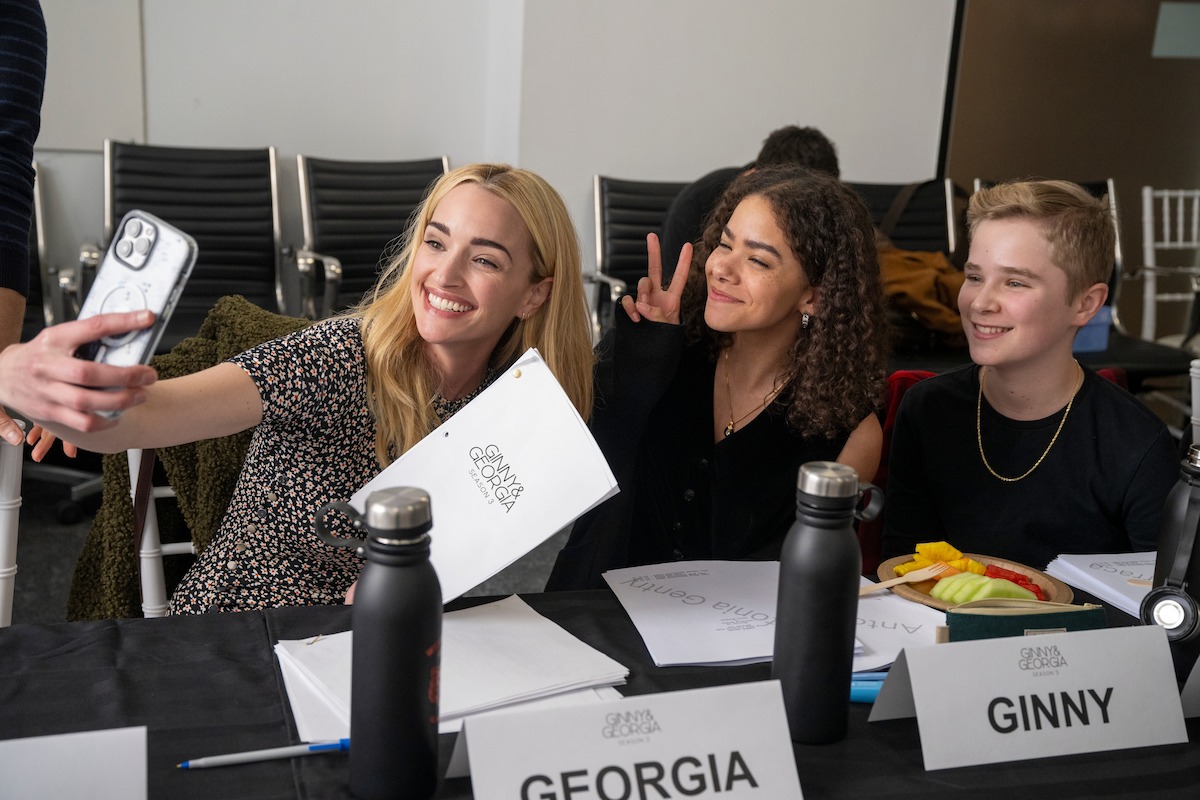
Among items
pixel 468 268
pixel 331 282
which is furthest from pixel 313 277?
pixel 468 268

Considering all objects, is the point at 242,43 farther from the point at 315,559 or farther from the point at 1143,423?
the point at 1143,423

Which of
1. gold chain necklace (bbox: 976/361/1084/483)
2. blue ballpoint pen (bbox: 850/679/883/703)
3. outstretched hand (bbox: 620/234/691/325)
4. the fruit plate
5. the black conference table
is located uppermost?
outstretched hand (bbox: 620/234/691/325)

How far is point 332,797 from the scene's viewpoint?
81 centimetres

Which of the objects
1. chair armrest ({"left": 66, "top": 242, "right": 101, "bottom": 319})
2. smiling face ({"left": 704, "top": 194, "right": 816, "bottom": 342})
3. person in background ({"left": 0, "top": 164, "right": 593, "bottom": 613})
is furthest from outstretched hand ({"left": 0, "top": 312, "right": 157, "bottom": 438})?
chair armrest ({"left": 66, "top": 242, "right": 101, "bottom": 319})

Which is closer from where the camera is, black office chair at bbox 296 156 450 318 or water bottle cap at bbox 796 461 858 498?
water bottle cap at bbox 796 461 858 498

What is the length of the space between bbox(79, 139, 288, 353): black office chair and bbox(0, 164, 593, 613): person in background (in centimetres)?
231

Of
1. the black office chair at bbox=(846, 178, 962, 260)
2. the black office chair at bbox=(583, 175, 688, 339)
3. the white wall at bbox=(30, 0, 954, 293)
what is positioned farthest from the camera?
the black office chair at bbox=(846, 178, 962, 260)

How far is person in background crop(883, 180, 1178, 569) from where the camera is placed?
5.10ft

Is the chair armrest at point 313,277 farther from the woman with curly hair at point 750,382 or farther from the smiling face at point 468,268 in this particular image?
the smiling face at point 468,268

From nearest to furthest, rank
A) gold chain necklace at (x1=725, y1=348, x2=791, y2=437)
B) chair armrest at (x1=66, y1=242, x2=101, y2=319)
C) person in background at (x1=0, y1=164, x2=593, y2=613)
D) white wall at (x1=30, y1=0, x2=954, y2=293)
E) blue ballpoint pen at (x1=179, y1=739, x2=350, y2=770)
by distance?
blue ballpoint pen at (x1=179, y1=739, x2=350, y2=770) → person in background at (x1=0, y1=164, x2=593, y2=613) → gold chain necklace at (x1=725, y1=348, x2=791, y2=437) → chair armrest at (x1=66, y1=242, x2=101, y2=319) → white wall at (x1=30, y1=0, x2=954, y2=293)

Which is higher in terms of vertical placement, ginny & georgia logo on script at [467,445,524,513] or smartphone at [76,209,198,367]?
A: smartphone at [76,209,198,367]

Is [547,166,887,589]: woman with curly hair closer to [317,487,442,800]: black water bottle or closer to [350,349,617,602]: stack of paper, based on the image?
[350,349,617,602]: stack of paper

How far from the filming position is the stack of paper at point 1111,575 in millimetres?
1271

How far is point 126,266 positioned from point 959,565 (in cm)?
94
